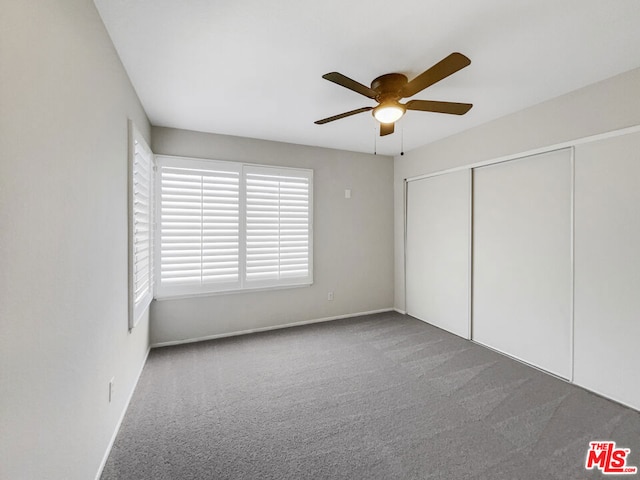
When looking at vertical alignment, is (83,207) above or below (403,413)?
above

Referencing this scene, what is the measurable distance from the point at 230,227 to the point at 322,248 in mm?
1308

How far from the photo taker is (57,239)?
115 cm

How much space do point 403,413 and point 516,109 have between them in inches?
118

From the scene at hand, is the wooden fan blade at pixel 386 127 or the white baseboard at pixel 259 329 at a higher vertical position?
the wooden fan blade at pixel 386 127

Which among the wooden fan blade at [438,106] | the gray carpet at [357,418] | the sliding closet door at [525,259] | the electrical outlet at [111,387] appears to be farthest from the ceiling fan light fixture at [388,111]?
the electrical outlet at [111,387]

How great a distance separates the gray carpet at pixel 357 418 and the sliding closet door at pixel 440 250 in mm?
672

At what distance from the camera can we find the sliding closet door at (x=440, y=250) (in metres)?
3.48

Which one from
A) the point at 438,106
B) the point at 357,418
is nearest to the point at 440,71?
the point at 438,106

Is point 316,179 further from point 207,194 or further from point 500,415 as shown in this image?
point 500,415

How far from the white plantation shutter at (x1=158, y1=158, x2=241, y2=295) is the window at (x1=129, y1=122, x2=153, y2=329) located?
210 millimetres

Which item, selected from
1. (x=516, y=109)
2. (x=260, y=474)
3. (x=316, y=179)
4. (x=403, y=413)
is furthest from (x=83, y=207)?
(x=516, y=109)

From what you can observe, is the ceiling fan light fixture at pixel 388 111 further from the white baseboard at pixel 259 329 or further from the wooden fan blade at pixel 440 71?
the white baseboard at pixel 259 329

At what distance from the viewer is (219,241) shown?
3416 mm

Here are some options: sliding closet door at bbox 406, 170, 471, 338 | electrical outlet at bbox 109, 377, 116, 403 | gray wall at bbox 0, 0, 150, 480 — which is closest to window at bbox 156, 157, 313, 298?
gray wall at bbox 0, 0, 150, 480
